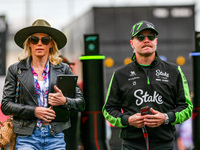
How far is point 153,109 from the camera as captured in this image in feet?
11.0

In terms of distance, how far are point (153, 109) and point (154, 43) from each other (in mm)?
599

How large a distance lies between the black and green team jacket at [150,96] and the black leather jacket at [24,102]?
37 centimetres

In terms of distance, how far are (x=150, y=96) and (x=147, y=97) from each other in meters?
0.03

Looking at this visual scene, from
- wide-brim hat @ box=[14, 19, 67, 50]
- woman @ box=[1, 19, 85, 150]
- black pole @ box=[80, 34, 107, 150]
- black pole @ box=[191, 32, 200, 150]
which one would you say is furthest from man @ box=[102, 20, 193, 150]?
black pole @ box=[191, 32, 200, 150]

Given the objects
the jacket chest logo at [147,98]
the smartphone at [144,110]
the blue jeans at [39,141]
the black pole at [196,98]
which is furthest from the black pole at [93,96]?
the smartphone at [144,110]

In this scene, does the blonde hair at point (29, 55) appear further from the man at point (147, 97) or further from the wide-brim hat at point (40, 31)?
the man at point (147, 97)

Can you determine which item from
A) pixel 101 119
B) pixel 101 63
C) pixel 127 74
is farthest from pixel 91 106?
pixel 127 74

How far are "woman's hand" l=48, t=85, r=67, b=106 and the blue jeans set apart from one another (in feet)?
0.74

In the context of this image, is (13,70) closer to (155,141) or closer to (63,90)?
(63,90)

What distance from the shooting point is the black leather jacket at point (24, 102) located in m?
3.27

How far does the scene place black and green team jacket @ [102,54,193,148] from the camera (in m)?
3.39

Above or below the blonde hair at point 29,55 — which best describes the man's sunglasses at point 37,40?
above

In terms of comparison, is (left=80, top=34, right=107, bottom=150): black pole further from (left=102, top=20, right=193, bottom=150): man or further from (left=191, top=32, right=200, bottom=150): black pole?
(left=102, top=20, right=193, bottom=150): man

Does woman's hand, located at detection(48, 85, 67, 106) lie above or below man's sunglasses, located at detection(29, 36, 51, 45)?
below
